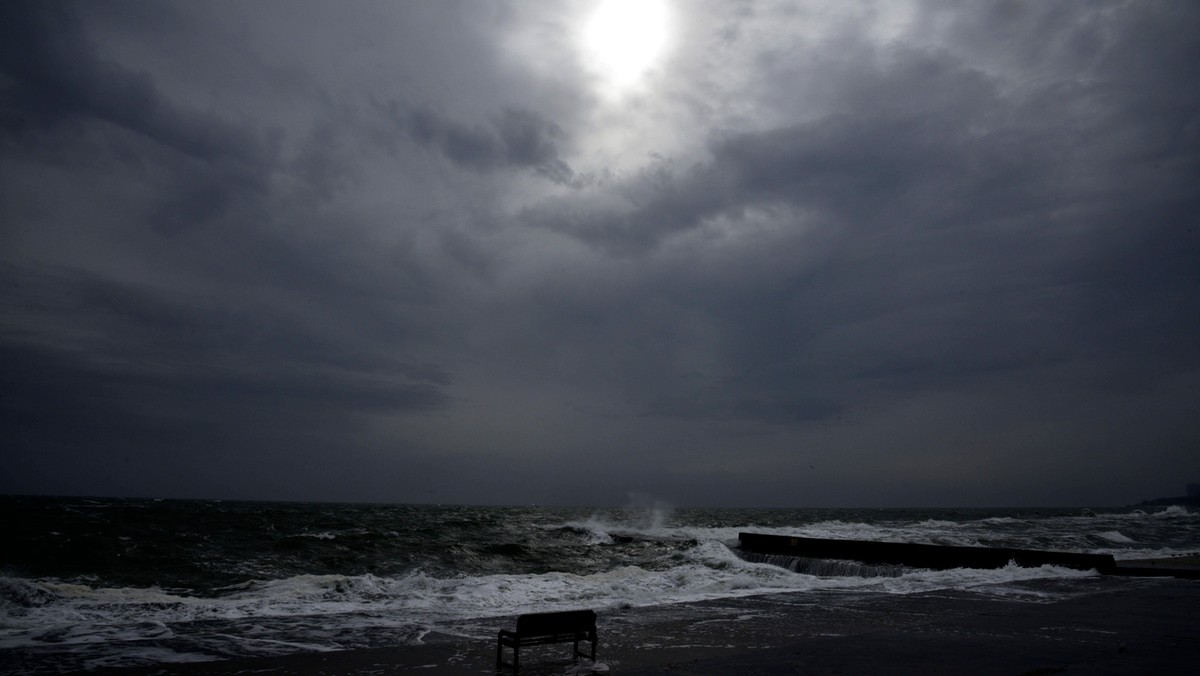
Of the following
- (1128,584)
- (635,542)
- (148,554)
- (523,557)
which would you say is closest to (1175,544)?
(1128,584)

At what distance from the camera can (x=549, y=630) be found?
9.22m

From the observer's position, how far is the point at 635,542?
40.2 metres

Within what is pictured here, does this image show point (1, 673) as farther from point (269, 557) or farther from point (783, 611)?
point (269, 557)

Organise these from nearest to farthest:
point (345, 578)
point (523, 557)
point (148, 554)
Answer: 1. point (345, 578)
2. point (148, 554)
3. point (523, 557)

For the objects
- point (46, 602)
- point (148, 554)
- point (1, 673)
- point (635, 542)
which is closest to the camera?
point (1, 673)

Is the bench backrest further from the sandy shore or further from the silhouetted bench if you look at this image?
the sandy shore

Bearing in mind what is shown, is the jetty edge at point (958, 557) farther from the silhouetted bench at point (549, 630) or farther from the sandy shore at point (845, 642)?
the silhouetted bench at point (549, 630)

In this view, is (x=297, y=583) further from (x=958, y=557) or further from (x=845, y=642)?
(x=958, y=557)

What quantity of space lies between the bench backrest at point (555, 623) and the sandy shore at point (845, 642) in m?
0.64

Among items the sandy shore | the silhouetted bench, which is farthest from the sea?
the silhouetted bench

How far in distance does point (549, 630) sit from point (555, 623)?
14 cm

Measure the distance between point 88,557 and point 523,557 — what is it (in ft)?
48.9

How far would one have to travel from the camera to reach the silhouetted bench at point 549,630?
9016mm

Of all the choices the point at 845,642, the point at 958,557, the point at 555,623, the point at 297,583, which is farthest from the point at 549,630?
the point at 958,557
